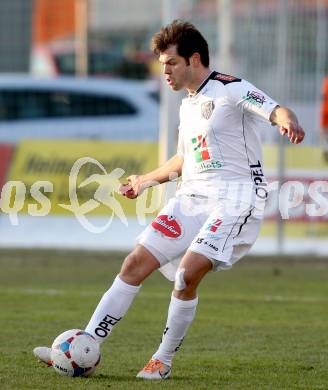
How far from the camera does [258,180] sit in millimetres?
8016

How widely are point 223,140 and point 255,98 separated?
0.36m

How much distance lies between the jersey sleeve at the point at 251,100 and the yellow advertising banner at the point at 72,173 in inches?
368

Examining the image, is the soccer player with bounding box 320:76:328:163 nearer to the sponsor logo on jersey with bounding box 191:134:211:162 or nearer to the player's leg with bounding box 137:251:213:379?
the sponsor logo on jersey with bounding box 191:134:211:162

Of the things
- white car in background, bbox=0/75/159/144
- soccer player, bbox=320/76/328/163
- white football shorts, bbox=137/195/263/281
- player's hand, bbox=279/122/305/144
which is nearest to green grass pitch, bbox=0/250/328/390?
white football shorts, bbox=137/195/263/281

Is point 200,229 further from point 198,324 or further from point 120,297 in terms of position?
point 198,324

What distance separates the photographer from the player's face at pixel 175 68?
7.84 metres

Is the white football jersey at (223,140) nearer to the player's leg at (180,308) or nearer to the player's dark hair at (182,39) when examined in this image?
the player's dark hair at (182,39)

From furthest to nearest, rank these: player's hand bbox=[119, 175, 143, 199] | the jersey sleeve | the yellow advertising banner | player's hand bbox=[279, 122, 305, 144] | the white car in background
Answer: the white car in background < the yellow advertising banner < player's hand bbox=[119, 175, 143, 199] < the jersey sleeve < player's hand bbox=[279, 122, 305, 144]

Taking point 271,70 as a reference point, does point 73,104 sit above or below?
below

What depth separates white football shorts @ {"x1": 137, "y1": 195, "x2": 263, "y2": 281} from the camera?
779 centimetres

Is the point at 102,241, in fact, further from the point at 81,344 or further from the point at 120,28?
the point at 120,28

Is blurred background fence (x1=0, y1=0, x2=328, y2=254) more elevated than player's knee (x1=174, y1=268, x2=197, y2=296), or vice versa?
player's knee (x1=174, y1=268, x2=197, y2=296)

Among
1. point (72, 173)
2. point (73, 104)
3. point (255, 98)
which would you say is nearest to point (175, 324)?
point (255, 98)

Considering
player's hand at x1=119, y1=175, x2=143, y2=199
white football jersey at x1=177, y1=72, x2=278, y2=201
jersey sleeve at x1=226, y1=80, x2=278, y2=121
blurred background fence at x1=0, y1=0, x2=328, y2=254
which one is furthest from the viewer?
blurred background fence at x1=0, y1=0, x2=328, y2=254
